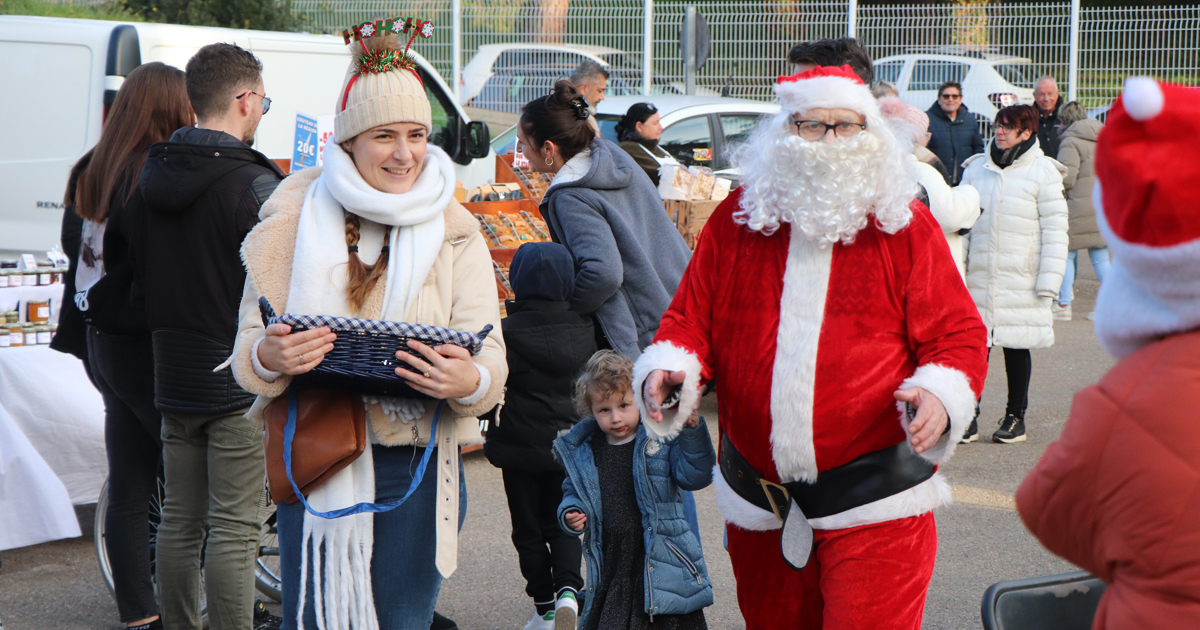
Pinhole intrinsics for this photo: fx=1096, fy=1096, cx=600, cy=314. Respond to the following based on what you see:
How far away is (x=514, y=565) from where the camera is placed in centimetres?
488

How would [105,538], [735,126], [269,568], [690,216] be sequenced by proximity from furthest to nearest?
[735,126], [690,216], [269,568], [105,538]

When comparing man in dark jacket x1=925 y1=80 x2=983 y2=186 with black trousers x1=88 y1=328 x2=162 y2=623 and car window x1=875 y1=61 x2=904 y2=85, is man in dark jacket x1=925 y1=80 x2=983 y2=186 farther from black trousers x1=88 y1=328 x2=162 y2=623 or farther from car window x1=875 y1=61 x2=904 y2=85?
black trousers x1=88 y1=328 x2=162 y2=623

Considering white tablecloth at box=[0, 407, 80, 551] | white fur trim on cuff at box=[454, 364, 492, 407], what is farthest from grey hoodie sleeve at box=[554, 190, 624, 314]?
white tablecloth at box=[0, 407, 80, 551]

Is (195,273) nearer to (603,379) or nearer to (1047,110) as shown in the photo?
(603,379)

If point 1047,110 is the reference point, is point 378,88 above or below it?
below

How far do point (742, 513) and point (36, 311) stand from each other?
3858 mm

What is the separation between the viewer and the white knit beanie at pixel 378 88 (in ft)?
8.64

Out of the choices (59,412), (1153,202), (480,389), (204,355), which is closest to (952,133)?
(59,412)

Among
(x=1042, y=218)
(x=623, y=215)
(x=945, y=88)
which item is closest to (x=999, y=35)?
(x=945, y=88)

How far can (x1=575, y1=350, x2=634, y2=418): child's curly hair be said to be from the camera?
338cm

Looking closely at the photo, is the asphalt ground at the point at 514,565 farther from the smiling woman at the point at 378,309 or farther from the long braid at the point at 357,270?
the long braid at the point at 357,270

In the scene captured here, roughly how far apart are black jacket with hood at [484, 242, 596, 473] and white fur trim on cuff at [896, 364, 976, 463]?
171 centimetres

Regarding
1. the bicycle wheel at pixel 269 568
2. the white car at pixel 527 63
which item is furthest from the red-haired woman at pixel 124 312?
the white car at pixel 527 63

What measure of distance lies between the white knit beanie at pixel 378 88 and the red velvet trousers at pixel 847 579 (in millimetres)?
1368
